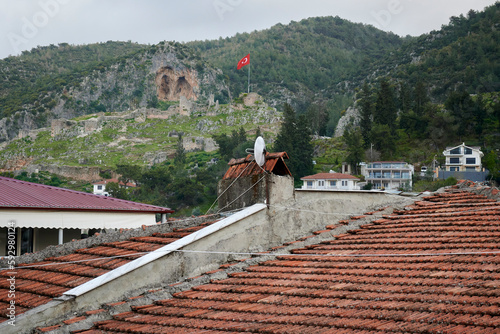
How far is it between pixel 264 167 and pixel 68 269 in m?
2.89

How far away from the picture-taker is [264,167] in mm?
6715

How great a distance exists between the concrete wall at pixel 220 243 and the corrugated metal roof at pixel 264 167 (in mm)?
293

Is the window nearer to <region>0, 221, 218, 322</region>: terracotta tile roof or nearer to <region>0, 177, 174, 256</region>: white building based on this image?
<region>0, 177, 174, 256</region>: white building

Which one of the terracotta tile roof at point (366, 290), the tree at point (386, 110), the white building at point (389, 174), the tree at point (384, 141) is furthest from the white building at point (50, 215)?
the tree at point (386, 110)

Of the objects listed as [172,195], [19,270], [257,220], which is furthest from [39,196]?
[172,195]

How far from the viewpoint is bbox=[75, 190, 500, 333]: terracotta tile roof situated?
3.76m

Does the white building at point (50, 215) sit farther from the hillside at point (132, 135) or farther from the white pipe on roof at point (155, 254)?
the hillside at point (132, 135)

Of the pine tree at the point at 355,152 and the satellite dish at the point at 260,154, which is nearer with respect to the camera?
the satellite dish at the point at 260,154

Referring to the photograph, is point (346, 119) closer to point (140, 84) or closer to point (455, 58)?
point (455, 58)

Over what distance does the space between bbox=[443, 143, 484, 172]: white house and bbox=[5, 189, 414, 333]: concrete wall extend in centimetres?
5101

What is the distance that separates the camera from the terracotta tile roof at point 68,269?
5.51 meters

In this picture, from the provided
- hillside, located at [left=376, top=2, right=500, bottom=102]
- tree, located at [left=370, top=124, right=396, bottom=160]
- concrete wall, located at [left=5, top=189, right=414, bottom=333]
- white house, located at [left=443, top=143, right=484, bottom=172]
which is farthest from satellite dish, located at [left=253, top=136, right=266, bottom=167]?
hillside, located at [left=376, top=2, right=500, bottom=102]

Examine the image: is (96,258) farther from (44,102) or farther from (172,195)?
(44,102)

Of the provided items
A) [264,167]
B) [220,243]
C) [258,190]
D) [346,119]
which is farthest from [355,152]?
[220,243]
